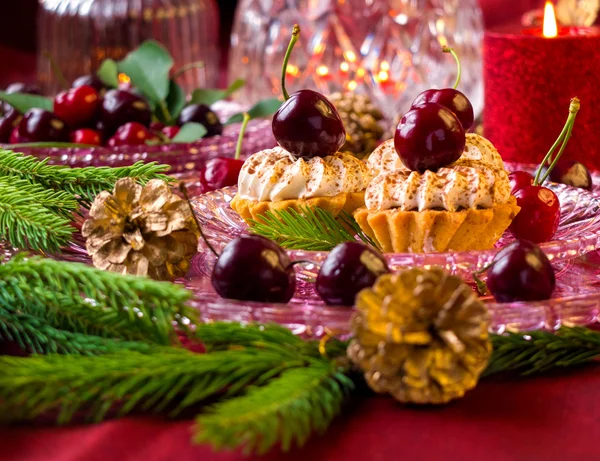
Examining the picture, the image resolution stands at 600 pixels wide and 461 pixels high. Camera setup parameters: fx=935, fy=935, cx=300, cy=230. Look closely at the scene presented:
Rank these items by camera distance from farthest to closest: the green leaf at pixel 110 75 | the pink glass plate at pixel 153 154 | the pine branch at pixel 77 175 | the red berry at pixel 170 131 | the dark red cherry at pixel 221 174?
the green leaf at pixel 110 75 → the red berry at pixel 170 131 → the pink glass plate at pixel 153 154 → the dark red cherry at pixel 221 174 → the pine branch at pixel 77 175

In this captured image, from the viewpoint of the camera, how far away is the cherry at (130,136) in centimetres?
109

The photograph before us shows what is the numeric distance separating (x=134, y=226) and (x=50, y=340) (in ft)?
0.41

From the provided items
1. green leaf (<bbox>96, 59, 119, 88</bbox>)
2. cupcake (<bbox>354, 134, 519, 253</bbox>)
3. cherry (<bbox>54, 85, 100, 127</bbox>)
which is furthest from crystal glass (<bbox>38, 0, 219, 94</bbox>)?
cupcake (<bbox>354, 134, 519, 253</bbox>)

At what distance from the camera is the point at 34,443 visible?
53 cm

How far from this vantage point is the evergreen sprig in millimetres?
718

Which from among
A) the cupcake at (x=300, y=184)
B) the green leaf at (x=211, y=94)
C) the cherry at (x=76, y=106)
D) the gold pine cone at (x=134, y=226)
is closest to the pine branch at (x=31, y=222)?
the gold pine cone at (x=134, y=226)

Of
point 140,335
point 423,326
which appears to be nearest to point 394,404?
point 423,326

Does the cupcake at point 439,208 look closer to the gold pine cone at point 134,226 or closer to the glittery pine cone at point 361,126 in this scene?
the gold pine cone at point 134,226

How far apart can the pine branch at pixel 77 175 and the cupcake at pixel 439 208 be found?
200 millimetres

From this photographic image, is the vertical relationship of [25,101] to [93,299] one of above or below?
above

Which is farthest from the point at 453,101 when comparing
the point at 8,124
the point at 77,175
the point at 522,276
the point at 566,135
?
the point at 8,124

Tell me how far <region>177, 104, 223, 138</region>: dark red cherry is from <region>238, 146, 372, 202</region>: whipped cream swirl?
38cm

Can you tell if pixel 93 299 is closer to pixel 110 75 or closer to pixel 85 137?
pixel 85 137

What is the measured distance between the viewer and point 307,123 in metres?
0.74
